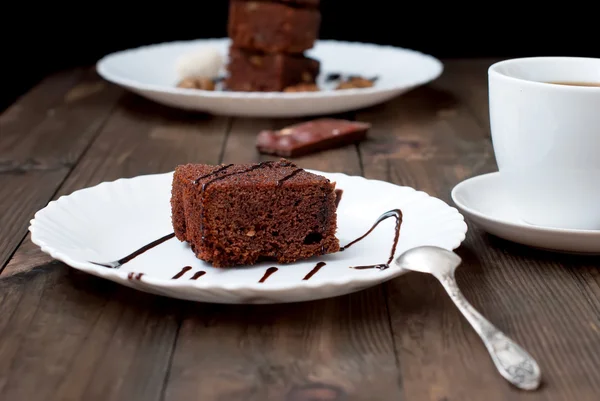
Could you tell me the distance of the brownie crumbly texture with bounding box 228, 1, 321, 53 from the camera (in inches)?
85.4

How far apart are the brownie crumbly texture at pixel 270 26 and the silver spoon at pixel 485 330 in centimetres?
130

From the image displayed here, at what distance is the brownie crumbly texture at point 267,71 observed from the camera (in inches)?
86.6

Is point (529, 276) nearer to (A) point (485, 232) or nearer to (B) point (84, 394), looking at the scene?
(A) point (485, 232)

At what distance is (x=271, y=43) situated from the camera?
2186mm

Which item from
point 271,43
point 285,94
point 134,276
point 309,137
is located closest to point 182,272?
point 134,276

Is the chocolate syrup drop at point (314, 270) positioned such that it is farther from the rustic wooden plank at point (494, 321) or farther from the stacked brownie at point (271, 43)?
the stacked brownie at point (271, 43)

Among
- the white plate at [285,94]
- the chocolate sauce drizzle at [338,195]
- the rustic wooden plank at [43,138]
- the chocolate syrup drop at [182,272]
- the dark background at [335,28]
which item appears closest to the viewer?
the chocolate syrup drop at [182,272]

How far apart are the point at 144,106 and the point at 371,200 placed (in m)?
1.07

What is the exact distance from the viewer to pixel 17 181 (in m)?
1.53

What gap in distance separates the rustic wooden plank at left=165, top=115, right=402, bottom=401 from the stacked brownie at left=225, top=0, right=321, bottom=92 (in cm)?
125

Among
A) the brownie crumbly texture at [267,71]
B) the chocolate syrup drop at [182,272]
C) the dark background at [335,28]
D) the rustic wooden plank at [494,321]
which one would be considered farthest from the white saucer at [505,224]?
the dark background at [335,28]

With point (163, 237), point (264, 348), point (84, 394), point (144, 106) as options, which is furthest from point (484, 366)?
point (144, 106)

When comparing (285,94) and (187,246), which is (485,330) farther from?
(285,94)

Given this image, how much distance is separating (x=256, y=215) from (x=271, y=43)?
117 cm
